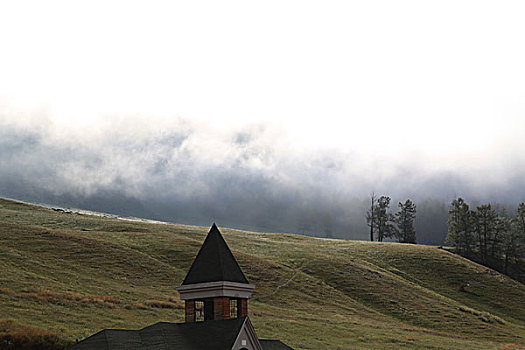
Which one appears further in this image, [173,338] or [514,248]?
[514,248]

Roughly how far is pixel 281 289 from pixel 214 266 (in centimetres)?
4297

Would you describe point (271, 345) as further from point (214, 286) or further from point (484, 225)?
point (484, 225)

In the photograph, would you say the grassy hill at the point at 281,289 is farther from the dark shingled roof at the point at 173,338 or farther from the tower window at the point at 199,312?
the dark shingled roof at the point at 173,338

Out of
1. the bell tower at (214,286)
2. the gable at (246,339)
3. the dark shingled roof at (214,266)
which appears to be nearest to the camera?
the gable at (246,339)

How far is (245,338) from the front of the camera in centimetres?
2498

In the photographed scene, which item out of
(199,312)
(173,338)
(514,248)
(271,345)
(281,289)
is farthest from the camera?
(514,248)

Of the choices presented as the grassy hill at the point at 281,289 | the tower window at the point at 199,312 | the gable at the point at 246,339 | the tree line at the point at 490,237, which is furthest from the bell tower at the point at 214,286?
the tree line at the point at 490,237

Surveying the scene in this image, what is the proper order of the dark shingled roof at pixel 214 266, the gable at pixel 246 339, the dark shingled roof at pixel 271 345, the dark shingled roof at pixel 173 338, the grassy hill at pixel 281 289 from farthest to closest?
the grassy hill at pixel 281 289 < the dark shingled roof at pixel 271 345 < the dark shingled roof at pixel 214 266 < the gable at pixel 246 339 < the dark shingled roof at pixel 173 338

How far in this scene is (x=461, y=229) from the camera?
13388 cm

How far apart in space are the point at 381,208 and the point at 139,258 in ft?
385

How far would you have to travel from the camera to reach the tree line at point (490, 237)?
127312 millimetres

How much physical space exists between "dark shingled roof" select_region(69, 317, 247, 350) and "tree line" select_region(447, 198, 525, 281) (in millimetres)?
116163

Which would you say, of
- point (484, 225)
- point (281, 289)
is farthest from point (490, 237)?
point (281, 289)

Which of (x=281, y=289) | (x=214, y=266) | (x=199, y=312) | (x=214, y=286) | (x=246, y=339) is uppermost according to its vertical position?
(x=214, y=266)
